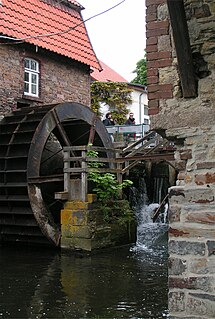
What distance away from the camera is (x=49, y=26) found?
13.9 m

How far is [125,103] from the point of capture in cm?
2564

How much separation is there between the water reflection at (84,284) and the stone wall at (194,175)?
147cm

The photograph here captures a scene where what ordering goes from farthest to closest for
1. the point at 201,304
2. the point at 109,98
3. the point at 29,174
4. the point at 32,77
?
the point at 109,98, the point at 32,77, the point at 29,174, the point at 201,304

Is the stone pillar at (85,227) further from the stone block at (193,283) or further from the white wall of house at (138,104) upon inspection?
the white wall of house at (138,104)

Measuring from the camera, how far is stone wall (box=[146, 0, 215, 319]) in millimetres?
3781

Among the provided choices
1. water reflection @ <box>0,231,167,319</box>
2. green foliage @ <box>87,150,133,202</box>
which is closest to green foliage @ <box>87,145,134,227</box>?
green foliage @ <box>87,150,133,202</box>

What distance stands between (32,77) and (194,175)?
984cm

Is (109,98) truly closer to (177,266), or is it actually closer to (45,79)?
(45,79)

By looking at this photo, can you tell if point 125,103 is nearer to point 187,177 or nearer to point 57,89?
point 57,89

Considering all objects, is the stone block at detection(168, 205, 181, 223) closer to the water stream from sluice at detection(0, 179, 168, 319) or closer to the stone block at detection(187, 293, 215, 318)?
the stone block at detection(187, 293, 215, 318)

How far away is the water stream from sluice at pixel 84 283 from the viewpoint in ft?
17.8

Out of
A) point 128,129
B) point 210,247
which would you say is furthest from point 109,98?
point 210,247

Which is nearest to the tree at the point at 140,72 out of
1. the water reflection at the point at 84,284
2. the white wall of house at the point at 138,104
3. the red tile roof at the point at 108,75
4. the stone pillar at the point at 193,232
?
the red tile roof at the point at 108,75

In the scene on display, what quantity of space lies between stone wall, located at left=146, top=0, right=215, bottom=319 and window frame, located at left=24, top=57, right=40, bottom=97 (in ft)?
30.1
